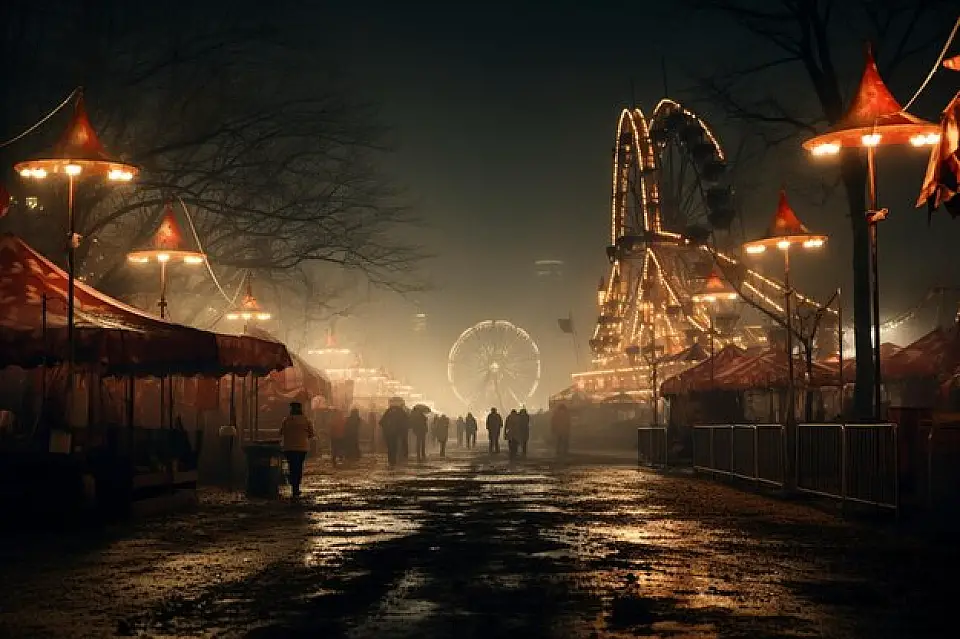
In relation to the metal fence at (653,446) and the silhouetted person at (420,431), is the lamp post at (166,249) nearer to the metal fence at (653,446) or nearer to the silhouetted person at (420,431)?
the metal fence at (653,446)

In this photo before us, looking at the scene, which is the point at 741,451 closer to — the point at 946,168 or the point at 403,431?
the point at 946,168

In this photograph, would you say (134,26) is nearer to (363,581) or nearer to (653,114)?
(363,581)

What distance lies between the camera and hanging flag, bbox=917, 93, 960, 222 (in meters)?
11.1

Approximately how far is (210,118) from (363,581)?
2312 centimetres

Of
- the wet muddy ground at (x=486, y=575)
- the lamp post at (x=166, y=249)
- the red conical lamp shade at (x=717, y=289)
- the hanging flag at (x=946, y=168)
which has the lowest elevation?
the wet muddy ground at (x=486, y=575)

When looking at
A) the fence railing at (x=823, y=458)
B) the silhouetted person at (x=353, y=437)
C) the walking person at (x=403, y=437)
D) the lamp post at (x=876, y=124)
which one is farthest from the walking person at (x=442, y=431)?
the lamp post at (x=876, y=124)

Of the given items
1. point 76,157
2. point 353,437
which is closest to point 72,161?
point 76,157

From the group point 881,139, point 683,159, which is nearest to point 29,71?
point 881,139

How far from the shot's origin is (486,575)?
11.1 m

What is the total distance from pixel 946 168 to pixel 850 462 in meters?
7.21

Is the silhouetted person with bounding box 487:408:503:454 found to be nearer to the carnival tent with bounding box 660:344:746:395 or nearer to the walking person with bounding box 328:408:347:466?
the walking person with bounding box 328:408:347:466

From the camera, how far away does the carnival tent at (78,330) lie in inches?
730

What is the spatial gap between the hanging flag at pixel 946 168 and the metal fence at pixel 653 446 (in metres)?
22.0

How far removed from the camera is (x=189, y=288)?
43.9 m
